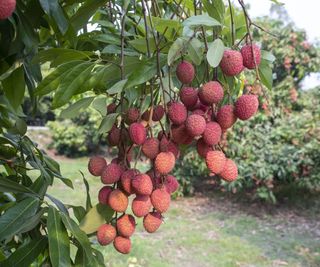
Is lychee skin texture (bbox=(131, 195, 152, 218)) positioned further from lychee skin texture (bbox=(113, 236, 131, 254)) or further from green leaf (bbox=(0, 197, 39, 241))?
green leaf (bbox=(0, 197, 39, 241))

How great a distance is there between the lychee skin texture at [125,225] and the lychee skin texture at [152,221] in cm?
2

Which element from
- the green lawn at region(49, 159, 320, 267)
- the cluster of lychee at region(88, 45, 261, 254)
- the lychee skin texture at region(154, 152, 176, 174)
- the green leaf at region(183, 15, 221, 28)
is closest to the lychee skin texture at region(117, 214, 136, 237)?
the cluster of lychee at region(88, 45, 261, 254)

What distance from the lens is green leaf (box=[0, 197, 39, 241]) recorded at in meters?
0.70

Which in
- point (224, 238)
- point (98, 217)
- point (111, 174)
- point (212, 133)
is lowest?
point (224, 238)

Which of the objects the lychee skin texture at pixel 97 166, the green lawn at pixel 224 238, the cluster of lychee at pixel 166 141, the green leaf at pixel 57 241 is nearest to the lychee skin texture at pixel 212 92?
the cluster of lychee at pixel 166 141

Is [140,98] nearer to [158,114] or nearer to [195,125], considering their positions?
[158,114]

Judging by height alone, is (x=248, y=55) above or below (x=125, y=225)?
above

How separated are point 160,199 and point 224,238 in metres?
3.07

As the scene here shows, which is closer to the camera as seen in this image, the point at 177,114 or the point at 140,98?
the point at 177,114

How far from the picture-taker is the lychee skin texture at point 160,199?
0.65 meters

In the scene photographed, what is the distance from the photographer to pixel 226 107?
635 mm

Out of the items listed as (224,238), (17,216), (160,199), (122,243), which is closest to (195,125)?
(160,199)

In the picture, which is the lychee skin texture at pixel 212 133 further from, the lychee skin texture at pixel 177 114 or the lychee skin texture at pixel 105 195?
the lychee skin texture at pixel 105 195

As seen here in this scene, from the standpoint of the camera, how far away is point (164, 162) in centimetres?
62
